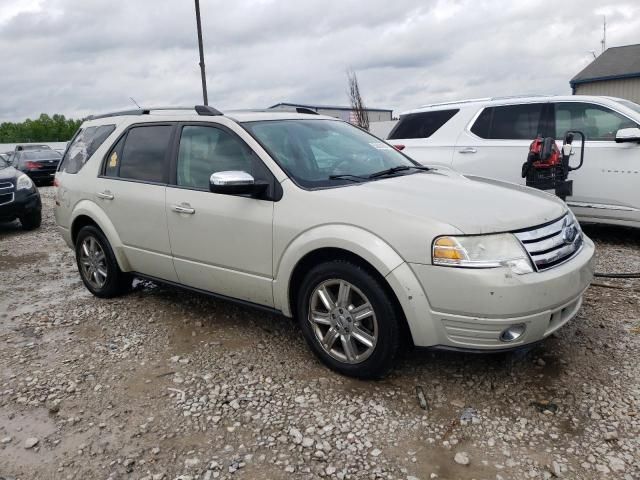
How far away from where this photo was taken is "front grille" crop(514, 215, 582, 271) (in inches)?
114

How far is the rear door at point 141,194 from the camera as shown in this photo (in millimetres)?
4186

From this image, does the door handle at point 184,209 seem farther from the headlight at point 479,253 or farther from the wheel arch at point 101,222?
the headlight at point 479,253

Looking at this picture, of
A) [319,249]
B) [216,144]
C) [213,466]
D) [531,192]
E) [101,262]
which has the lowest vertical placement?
[213,466]

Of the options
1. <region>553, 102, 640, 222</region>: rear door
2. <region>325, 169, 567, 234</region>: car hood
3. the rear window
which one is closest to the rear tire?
the rear window

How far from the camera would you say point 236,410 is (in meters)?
3.06

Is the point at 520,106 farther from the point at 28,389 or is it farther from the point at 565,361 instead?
the point at 28,389

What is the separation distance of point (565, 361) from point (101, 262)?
12.8 ft

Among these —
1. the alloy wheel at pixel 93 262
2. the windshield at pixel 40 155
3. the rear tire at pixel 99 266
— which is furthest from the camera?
the windshield at pixel 40 155

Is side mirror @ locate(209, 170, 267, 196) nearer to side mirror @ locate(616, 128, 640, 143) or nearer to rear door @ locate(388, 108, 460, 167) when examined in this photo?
rear door @ locate(388, 108, 460, 167)

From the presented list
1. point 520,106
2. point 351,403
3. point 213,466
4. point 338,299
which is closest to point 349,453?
point 351,403

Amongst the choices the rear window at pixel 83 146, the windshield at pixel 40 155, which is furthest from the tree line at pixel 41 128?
the rear window at pixel 83 146

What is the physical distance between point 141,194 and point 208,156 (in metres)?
0.73

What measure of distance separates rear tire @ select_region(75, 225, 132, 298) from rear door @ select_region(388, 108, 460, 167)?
413cm

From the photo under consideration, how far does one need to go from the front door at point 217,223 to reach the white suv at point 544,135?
3.04 m
